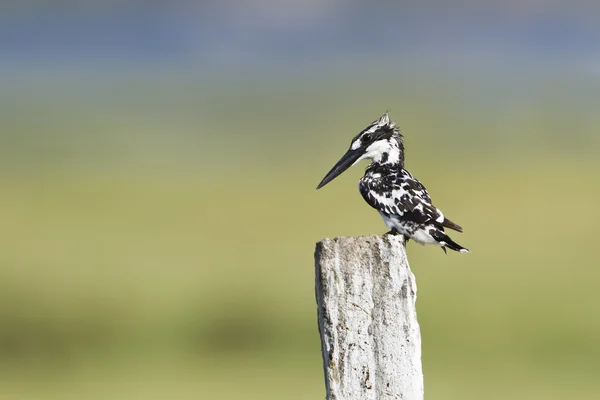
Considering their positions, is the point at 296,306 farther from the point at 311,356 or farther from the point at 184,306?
the point at 311,356

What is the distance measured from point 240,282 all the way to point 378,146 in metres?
19.0

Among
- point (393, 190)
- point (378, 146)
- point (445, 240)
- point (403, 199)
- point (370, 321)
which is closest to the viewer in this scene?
point (370, 321)

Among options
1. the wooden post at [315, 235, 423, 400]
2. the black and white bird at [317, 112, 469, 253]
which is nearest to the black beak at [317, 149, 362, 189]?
the black and white bird at [317, 112, 469, 253]

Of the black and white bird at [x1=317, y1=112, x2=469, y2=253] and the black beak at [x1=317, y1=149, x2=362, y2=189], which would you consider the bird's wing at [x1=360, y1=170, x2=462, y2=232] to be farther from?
the black beak at [x1=317, y1=149, x2=362, y2=189]

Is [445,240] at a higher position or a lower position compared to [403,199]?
lower

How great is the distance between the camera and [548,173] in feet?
154

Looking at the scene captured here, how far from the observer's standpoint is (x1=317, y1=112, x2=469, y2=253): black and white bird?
24.6 ft

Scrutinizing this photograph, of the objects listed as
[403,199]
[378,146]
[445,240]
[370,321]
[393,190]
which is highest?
[378,146]

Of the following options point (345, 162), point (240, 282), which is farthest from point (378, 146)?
point (240, 282)

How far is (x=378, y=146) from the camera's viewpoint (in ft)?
27.7

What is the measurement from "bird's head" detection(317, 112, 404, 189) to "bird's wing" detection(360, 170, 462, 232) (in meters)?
0.31

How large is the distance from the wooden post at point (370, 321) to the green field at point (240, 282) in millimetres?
10106

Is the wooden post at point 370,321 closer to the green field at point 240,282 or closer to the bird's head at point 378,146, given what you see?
the bird's head at point 378,146

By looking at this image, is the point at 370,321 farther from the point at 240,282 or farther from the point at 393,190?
the point at 240,282
